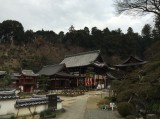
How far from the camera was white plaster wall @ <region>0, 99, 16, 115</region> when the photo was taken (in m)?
16.3

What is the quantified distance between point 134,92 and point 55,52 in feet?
201

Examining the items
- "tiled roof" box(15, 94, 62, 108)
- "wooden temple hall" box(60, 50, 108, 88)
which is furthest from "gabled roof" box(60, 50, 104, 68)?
"tiled roof" box(15, 94, 62, 108)

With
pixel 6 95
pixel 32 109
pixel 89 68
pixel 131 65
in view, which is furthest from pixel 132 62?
pixel 6 95

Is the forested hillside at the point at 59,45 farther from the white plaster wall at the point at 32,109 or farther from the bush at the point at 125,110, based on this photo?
the bush at the point at 125,110

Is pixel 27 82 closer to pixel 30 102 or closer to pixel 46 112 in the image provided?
pixel 30 102

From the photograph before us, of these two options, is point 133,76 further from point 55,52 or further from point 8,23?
point 8,23

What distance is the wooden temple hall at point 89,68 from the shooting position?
49.5 meters

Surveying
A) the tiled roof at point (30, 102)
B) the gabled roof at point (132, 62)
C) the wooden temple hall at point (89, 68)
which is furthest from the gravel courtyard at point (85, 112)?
the wooden temple hall at point (89, 68)

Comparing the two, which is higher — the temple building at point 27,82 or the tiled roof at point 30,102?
the temple building at point 27,82

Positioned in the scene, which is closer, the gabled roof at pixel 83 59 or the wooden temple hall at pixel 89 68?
the wooden temple hall at pixel 89 68

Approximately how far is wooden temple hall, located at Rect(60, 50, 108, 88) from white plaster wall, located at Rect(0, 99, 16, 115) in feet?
101

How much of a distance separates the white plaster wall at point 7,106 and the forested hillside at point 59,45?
51.0m

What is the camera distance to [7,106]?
16.7m

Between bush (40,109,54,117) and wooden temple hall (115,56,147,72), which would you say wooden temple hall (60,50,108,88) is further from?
bush (40,109,54,117)
